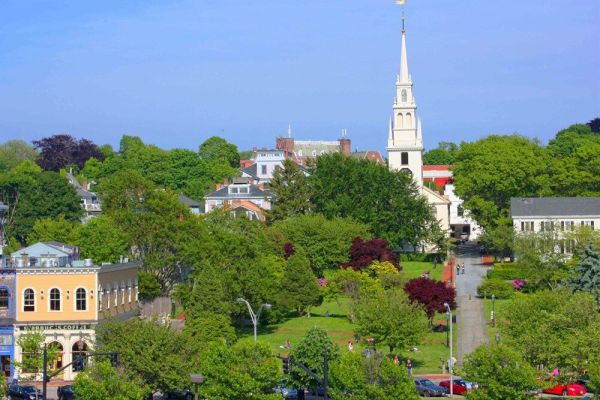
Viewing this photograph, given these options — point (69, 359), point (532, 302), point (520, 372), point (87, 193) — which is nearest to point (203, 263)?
point (69, 359)

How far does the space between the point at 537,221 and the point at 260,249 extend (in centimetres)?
2727

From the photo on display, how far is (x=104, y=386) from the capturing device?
246ft

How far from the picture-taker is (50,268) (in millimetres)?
95688

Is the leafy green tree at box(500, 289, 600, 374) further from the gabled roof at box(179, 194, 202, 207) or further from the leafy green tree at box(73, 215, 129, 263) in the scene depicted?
the gabled roof at box(179, 194, 202, 207)

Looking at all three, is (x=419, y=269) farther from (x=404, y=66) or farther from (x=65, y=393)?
(x=65, y=393)

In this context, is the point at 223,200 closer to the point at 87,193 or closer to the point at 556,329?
the point at 87,193

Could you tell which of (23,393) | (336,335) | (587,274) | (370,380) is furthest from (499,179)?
(23,393)

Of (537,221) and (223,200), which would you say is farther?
(223,200)

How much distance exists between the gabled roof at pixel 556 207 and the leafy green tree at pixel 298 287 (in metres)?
30.5

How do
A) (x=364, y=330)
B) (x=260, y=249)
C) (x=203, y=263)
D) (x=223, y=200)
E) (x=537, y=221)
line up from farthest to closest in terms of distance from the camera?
(x=223, y=200), (x=537, y=221), (x=260, y=249), (x=203, y=263), (x=364, y=330)

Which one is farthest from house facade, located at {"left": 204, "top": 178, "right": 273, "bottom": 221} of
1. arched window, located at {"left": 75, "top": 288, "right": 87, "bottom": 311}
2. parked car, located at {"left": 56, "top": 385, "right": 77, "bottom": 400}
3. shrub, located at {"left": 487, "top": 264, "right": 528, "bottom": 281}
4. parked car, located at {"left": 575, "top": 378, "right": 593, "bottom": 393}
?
parked car, located at {"left": 575, "top": 378, "right": 593, "bottom": 393}

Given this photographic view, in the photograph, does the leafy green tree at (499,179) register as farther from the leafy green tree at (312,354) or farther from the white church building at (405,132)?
the leafy green tree at (312,354)

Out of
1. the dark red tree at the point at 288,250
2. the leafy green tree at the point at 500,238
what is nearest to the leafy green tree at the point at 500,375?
the dark red tree at the point at 288,250

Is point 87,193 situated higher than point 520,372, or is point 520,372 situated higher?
point 87,193
